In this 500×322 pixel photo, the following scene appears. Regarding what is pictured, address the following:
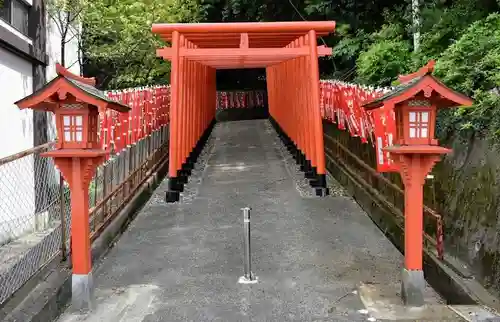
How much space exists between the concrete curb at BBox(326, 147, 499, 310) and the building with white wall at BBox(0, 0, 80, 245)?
5.45m

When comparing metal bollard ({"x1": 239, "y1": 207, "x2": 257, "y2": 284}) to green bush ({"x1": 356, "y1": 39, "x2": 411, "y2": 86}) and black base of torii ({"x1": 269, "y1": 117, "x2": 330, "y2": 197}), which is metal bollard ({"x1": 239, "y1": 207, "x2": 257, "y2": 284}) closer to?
black base of torii ({"x1": 269, "y1": 117, "x2": 330, "y2": 197})

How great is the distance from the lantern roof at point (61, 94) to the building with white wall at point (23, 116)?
252cm

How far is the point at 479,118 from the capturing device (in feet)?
23.3

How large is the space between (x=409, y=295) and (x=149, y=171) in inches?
351

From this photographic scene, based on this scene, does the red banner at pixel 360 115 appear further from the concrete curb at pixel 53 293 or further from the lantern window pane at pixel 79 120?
the concrete curb at pixel 53 293

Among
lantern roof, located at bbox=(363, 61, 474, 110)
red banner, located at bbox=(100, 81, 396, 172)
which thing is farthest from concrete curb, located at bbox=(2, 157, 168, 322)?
lantern roof, located at bbox=(363, 61, 474, 110)

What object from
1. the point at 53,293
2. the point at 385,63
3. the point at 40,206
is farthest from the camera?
the point at 385,63

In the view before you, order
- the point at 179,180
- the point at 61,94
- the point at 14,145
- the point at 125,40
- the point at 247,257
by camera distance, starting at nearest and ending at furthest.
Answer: the point at 61,94
the point at 247,257
the point at 14,145
the point at 179,180
the point at 125,40

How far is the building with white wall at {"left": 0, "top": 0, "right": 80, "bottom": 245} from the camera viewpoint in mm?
8781

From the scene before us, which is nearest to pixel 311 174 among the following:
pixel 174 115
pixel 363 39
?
pixel 174 115

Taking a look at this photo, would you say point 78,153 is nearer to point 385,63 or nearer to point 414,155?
point 414,155

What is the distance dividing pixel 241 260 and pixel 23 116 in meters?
6.09

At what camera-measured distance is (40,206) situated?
9141mm

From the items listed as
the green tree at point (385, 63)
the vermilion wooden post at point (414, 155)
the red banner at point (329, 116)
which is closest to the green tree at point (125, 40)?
the red banner at point (329, 116)
